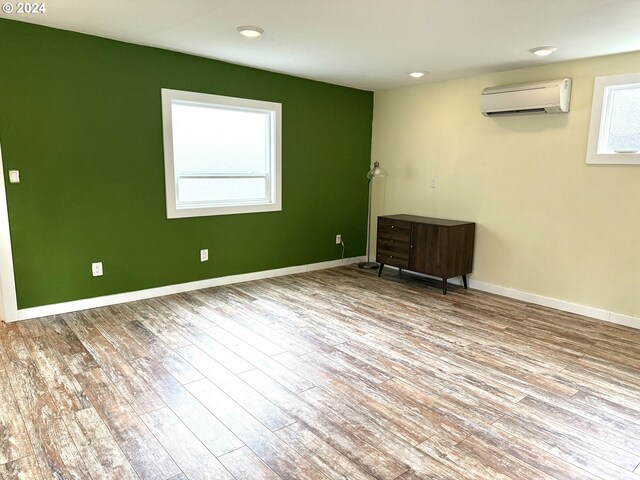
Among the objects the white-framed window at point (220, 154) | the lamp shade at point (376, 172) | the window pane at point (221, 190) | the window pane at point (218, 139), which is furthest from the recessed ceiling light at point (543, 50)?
the window pane at point (221, 190)

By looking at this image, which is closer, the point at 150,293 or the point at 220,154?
the point at 150,293

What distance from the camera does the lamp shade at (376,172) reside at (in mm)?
5496

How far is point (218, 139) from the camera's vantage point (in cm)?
458

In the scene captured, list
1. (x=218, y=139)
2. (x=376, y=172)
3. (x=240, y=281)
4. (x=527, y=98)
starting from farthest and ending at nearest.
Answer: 1. (x=376, y=172)
2. (x=240, y=281)
3. (x=218, y=139)
4. (x=527, y=98)

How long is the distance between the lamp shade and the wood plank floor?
2.08 metres

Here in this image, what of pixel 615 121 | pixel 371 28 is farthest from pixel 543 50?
pixel 371 28

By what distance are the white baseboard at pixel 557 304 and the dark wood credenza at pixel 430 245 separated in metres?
0.20

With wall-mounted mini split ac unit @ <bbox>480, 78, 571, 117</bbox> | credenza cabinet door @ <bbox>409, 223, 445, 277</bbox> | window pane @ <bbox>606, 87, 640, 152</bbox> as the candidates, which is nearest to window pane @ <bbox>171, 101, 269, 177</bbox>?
credenza cabinet door @ <bbox>409, 223, 445, 277</bbox>

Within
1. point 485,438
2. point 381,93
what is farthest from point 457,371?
point 381,93

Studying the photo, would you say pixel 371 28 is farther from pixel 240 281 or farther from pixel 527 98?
pixel 240 281

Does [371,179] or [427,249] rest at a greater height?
[371,179]

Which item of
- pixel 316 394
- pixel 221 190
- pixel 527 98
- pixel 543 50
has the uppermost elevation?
pixel 543 50

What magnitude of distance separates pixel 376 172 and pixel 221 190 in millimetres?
2023

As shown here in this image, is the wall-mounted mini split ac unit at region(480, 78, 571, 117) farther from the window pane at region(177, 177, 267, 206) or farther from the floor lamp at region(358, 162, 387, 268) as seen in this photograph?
the window pane at region(177, 177, 267, 206)
